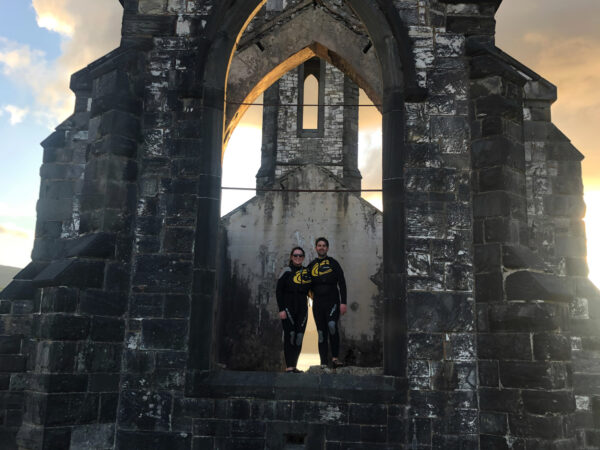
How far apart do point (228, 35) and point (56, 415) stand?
4.40m

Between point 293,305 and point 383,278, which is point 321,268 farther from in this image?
point 383,278

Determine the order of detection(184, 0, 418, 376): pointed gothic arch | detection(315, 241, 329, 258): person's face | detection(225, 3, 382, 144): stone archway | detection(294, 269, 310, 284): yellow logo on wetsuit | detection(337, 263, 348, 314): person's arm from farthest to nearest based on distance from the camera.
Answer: detection(225, 3, 382, 144): stone archway < detection(294, 269, 310, 284): yellow logo on wetsuit < detection(315, 241, 329, 258): person's face < detection(337, 263, 348, 314): person's arm < detection(184, 0, 418, 376): pointed gothic arch

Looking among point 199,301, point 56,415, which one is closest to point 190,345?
point 199,301

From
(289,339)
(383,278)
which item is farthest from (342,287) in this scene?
(383,278)

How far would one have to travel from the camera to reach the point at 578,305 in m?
8.05

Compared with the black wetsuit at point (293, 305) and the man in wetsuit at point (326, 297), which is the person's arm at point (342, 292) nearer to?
the man in wetsuit at point (326, 297)

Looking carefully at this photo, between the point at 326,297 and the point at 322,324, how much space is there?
33 cm

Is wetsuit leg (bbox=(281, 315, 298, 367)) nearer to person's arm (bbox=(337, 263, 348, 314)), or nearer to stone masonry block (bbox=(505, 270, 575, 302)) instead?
person's arm (bbox=(337, 263, 348, 314))

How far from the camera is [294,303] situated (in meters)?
7.23

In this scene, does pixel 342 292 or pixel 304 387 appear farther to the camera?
pixel 342 292

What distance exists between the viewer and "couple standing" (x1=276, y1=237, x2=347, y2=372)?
696 cm

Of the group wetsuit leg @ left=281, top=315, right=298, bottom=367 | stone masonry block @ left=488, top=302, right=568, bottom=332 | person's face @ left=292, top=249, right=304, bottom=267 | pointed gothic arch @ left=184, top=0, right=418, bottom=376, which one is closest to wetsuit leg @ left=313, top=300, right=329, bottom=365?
wetsuit leg @ left=281, top=315, right=298, bottom=367

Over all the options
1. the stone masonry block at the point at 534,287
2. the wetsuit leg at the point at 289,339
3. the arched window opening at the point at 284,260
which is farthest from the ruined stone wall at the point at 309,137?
the stone masonry block at the point at 534,287

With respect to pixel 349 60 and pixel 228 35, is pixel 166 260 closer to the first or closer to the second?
pixel 228 35
